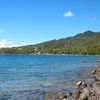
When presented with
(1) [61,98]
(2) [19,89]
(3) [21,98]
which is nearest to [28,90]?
(2) [19,89]

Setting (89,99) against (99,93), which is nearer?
(89,99)

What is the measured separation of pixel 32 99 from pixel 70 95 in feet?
13.1

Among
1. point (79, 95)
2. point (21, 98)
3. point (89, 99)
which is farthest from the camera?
point (21, 98)

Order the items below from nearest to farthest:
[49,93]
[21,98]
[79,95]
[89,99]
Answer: [89,99] → [79,95] → [21,98] → [49,93]

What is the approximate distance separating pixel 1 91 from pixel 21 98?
5.39 m

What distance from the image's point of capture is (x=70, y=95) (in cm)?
3272

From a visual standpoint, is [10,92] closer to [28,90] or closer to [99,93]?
[28,90]

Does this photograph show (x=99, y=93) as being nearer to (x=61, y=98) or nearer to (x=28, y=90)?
(x=61, y=98)

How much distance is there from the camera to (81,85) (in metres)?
39.9

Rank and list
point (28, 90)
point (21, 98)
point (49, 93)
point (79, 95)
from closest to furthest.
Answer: point (79, 95) < point (21, 98) < point (49, 93) < point (28, 90)

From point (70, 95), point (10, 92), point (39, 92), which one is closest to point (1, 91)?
point (10, 92)

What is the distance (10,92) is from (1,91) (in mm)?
1331

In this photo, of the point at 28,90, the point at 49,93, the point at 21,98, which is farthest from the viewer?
the point at 28,90

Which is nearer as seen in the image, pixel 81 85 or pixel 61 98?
pixel 61 98
